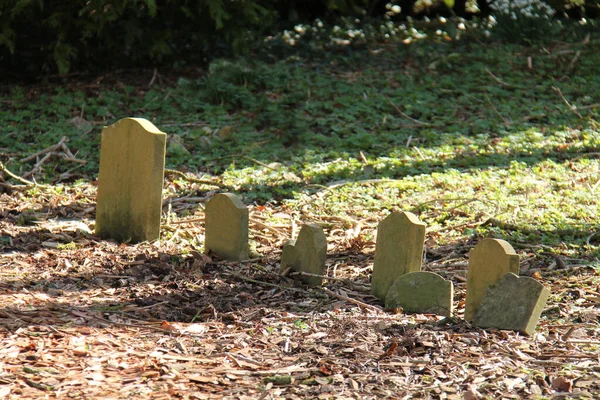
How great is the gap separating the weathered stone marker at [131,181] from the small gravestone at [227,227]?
0.44m

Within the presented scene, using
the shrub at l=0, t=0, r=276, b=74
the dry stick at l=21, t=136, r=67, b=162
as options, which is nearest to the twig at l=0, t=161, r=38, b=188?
the dry stick at l=21, t=136, r=67, b=162

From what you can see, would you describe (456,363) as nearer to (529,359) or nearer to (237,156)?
(529,359)

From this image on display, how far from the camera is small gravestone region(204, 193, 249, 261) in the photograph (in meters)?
5.08

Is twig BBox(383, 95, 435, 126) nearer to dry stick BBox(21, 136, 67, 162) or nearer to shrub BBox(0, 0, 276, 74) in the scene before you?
shrub BBox(0, 0, 276, 74)

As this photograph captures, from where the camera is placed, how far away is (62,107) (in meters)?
8.81

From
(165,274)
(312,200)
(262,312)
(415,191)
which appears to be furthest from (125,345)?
(415,191)

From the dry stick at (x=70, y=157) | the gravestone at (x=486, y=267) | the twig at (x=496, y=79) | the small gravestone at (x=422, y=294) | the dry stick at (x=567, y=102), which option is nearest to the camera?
the gravestone at (x=486, y=267)

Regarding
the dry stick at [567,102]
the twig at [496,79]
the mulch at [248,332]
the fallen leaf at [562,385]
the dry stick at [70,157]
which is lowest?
the mulch at [248,332]

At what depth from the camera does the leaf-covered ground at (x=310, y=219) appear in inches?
132

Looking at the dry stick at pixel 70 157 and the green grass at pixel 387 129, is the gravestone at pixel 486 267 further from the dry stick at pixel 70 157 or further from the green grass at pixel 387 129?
the dry stick at pixel 70 157

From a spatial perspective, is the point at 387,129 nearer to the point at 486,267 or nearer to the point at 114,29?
the point at 114,29

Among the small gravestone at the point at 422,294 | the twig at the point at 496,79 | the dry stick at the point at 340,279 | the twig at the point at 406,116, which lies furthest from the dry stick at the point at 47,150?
the twig at the point at 496,79

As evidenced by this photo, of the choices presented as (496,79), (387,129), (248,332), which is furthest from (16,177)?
(496,79)

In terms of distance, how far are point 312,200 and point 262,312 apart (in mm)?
2487
